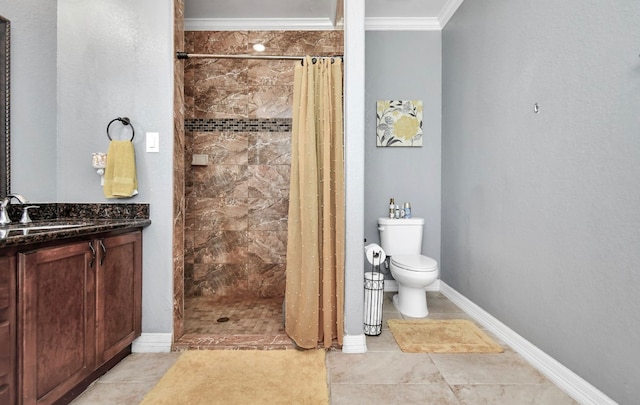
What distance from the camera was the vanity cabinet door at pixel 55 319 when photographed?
3.96ft

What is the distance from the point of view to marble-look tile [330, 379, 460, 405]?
1514 mm

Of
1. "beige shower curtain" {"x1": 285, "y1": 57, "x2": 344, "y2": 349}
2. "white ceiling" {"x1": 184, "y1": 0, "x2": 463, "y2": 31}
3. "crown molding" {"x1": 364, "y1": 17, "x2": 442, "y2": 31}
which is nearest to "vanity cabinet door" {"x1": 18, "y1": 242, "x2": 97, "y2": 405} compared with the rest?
"beige shower curtain" {"x1": 285, "y1": 57, "x2": 344, "y2": 349}

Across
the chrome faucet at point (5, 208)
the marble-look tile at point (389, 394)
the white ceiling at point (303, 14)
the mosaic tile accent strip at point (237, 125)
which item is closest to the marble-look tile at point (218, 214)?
the mosaic tile accent strip at point (237, 125)

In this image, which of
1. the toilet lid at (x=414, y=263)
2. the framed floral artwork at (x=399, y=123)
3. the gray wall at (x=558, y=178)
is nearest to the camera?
the gray wall at (x=558, y=178)

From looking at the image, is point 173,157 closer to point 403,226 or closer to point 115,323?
point 115,323

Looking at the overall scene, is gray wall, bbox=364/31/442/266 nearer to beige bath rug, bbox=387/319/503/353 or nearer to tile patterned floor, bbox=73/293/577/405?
beige bath rug, bbox=387/319/503/353

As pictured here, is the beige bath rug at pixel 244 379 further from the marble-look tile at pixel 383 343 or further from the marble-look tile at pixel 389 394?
the marble-look tile at pixel 383 343

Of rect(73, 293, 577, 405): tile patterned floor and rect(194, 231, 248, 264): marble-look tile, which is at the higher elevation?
rect(194, 231, 248, 264): marble-look tile

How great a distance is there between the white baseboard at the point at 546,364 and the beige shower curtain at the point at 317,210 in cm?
109

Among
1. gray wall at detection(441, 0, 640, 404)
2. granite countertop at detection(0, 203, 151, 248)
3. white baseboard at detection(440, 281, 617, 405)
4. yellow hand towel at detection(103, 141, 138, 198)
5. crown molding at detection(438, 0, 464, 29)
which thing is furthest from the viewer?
crown molding at detection(438, 0, 464, 29)

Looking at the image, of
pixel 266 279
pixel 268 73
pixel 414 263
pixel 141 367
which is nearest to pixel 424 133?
pixel 414 263

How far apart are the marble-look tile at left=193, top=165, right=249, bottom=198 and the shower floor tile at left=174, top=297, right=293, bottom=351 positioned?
99 cm

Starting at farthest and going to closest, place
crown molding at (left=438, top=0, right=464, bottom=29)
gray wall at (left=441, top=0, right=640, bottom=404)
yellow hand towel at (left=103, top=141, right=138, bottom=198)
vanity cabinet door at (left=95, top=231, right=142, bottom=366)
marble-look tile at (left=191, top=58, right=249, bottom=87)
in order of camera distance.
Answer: marble-look tile at (left=191, top=58, right=249, bottom=87), crown molding at (left=438, top=0, right=464, bottom=29), yellow hand towel at (left=103, top=141, right=138, bottom=198), vanity cabinet door at (left=95, top=231, right=142, bottom=366), gray wall at (left=441, top=0, right=640, bottom=404)

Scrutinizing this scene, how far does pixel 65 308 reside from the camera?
4.57 ft
